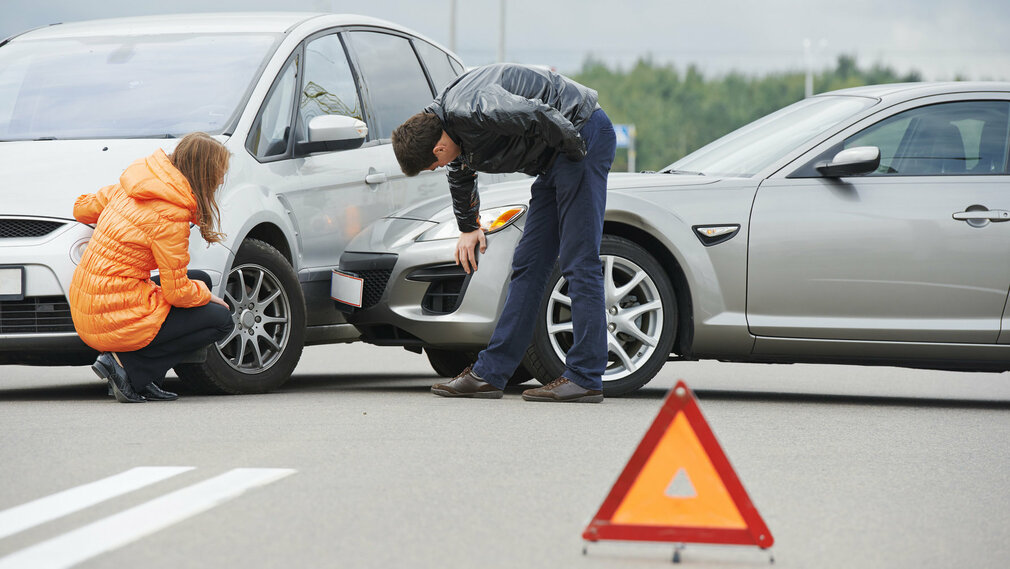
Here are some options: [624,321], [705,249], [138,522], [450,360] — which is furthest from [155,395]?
[138,522]

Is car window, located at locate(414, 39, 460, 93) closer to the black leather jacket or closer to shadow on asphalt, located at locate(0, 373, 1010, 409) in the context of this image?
shadow on asphalt, located at locate(0, 373, 1010, 409)

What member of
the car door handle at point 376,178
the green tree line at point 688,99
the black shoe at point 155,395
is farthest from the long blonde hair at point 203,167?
the green tree line at point 688,99

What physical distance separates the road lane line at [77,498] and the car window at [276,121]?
272 cm

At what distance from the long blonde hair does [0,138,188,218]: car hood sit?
1.13 ft

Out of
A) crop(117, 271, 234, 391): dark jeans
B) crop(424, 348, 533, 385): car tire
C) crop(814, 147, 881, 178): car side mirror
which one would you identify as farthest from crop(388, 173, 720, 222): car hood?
crop(424, 348, 533, 385): car tire

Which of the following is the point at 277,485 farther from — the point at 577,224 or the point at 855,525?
the point at 577,224

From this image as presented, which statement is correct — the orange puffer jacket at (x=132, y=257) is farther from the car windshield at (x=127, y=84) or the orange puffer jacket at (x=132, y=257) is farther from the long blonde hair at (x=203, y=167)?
the car windshield at (x=127, y=84)

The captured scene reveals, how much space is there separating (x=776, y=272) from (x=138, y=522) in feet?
12.8

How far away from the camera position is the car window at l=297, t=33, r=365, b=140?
295 inches

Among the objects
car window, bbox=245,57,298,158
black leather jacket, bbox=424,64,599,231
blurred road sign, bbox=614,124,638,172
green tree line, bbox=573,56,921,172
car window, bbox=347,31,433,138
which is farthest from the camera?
green tree line, bbox=573,56,921,172

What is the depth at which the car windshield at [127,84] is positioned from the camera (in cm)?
702

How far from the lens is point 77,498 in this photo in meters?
4.11

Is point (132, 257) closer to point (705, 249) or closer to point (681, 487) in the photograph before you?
point (705, 249)

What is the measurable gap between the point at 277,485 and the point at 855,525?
1.74 meters
